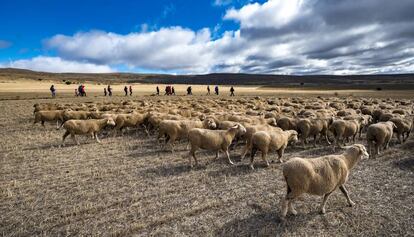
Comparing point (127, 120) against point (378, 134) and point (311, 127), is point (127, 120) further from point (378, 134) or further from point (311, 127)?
point (378, 134)

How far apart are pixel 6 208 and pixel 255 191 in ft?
22.5

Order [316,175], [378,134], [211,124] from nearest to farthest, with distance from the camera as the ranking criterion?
[316,175] < [378,134] < [211,124]

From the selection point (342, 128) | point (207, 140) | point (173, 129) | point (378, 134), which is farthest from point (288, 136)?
point (173, 129)

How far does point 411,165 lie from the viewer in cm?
995

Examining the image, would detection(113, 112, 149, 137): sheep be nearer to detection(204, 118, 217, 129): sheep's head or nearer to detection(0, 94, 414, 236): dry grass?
detection(0, 94, 414, 236): dry grass

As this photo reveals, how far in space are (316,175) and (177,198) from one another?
12.4 feet

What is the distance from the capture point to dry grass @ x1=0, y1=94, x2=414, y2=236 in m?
6.20

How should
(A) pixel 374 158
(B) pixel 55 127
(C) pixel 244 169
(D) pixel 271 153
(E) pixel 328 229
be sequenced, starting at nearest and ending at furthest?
(E) pixel 328 229 < (C) pixel 244 169 < (A) pixel 374 158 < (D) pixel 271 153 < (B) pixel 55 127

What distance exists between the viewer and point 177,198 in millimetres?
7605

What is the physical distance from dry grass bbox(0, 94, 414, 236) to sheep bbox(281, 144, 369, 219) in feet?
2.07

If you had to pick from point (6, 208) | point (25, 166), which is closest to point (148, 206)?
point (6, 208)

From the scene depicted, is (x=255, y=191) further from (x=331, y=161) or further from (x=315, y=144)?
(x=315, y=144)

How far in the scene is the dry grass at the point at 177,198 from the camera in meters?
6.20

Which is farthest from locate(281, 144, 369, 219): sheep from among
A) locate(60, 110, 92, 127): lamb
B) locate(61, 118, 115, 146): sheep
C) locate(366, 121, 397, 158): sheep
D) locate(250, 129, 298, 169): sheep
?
locate(60, 110, 92, 127): lamb
